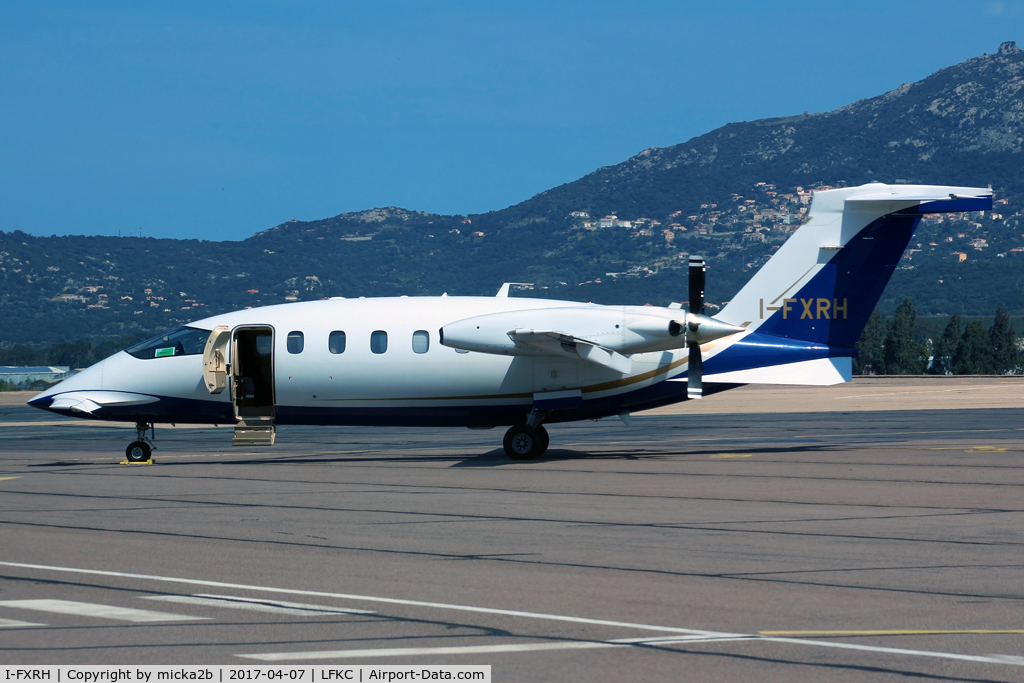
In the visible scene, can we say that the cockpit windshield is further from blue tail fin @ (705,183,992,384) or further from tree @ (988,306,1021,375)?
tree @ (988,306,1021,375)

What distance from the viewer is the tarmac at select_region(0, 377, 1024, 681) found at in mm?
8383

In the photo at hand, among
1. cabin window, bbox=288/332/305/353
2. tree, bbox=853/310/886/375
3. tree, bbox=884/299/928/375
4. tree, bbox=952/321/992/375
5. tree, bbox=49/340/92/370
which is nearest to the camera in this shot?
cabin window, bbox=288/332/305/353

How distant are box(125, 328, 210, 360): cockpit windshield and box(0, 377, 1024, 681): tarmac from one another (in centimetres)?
294

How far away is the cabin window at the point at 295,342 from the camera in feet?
84.8

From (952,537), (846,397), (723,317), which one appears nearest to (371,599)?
(952,537)

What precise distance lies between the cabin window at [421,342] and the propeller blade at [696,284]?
19.6 feet

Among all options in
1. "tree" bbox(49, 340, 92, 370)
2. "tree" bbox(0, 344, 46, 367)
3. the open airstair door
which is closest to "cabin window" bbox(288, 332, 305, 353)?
the open airstair door

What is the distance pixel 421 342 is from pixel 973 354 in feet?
307

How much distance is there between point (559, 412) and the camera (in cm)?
2556

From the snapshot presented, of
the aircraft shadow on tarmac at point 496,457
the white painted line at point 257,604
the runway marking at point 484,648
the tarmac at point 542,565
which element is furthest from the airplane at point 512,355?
the runway marking at point 484,648

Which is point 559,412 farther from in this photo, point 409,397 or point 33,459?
point 33,459

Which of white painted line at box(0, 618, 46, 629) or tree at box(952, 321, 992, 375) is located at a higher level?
tree at box(952, 321, 992, 375)
